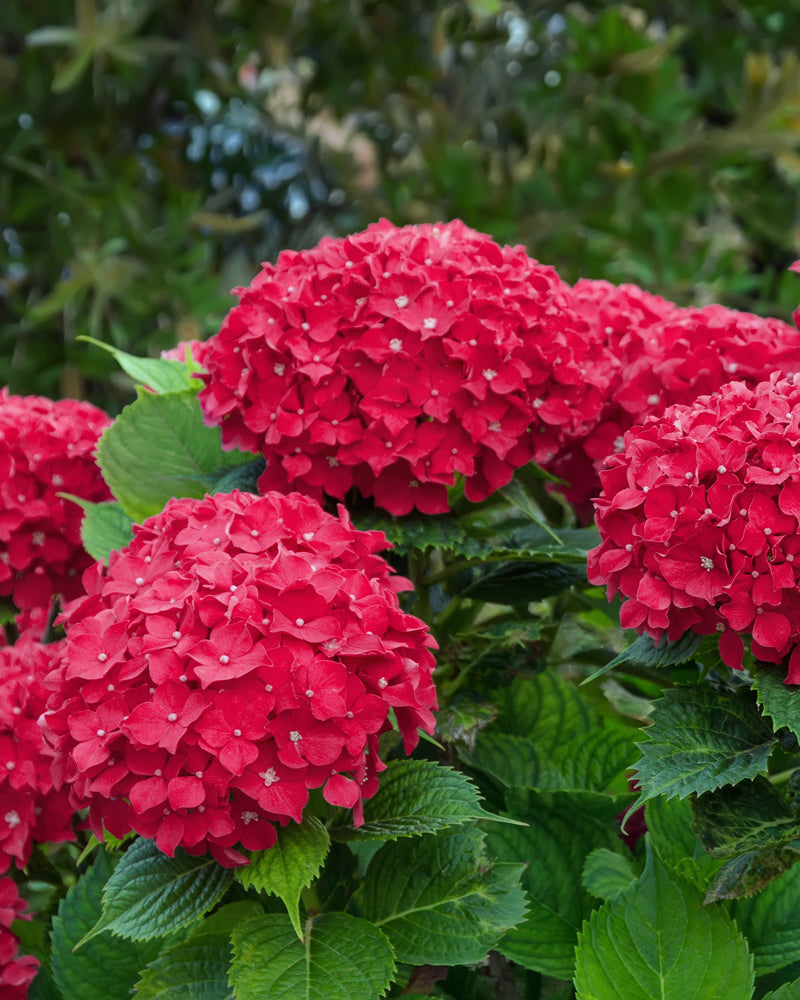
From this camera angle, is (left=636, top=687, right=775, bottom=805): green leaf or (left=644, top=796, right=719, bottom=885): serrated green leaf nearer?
(left=636, top=687, right=775, bottom=805): green leaf

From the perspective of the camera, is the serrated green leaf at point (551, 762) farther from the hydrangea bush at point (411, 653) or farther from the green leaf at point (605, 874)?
the green leaf at point (605, 874)

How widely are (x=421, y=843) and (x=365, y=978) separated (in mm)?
138

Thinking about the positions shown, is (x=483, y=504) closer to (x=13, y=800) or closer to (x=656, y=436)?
(x=656, y=436)

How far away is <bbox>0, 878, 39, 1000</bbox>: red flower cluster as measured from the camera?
3.33 feet

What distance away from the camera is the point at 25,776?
99 centimetres

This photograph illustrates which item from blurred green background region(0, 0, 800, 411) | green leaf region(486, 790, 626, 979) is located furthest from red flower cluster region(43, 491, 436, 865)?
blurred green background region(0, 0, 800, 411)

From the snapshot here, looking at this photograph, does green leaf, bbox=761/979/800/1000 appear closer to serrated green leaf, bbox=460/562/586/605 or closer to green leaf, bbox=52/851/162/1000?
serrated green leaf, bbox=460/562/586/605

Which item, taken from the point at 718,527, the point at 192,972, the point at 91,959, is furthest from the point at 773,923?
the point at 91,959

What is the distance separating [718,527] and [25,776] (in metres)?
0.62

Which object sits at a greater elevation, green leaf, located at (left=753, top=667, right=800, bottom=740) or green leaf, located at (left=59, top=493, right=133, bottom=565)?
green leaf, located at (left=753, top=667, right=800, bottom=740)

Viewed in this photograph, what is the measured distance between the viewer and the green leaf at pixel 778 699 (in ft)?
2.49

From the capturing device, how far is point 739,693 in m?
0.91

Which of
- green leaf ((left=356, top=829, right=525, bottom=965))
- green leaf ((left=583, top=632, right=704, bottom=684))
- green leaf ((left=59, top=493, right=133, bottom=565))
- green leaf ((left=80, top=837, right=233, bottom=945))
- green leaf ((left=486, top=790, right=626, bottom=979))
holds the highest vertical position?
green leaf ((left=583, top=632, right=704, bottom=684))

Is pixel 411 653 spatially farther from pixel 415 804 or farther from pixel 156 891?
pixel 156 891
